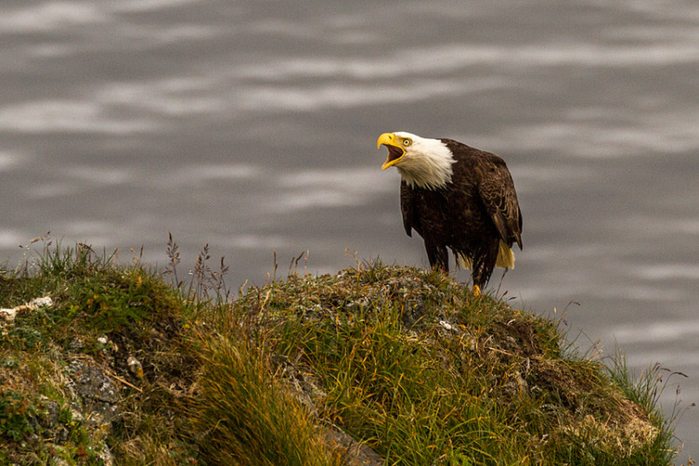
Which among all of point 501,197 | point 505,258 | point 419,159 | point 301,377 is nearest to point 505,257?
point 505,258

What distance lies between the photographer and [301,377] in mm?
6891

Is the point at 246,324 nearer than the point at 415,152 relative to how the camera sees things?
Yes

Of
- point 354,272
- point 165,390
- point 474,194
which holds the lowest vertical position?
point 165,390

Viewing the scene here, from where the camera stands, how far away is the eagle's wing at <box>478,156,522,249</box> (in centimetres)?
1053

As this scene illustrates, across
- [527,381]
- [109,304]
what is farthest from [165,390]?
[527,381]

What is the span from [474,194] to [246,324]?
15.5ft

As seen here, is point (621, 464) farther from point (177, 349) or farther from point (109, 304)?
point (109, 304)

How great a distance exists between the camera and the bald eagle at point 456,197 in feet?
33.7

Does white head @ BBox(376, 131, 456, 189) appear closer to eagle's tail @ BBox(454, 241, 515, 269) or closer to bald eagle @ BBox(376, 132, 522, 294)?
bald eagle @ BBox(376, 132, 522, 294)

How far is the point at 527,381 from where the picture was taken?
848 cm

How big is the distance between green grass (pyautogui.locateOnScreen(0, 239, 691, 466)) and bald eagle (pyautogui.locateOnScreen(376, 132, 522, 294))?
167cm

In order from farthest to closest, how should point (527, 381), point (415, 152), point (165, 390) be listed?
1. point (415, 152)
2. point (527, 381)
3. point (165, 390)

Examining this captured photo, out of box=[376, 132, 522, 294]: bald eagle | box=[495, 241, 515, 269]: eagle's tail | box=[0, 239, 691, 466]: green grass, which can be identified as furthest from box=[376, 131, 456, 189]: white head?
box=[495, 241, 515, 269]: eagle's tail

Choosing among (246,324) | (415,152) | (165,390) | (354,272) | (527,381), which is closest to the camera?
(165,390)
